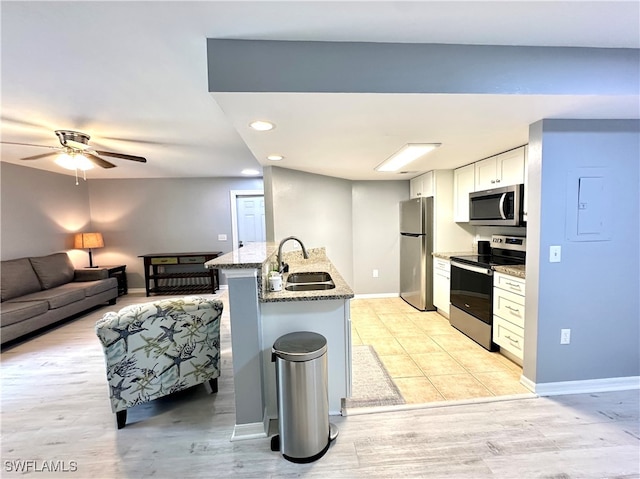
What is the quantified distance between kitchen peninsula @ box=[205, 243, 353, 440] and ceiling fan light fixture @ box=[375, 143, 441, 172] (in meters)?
1.44

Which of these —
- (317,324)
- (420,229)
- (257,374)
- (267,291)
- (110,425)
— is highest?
(420,229)

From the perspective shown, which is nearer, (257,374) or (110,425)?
(257,374)

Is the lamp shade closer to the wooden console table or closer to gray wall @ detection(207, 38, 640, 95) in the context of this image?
the wooden console table

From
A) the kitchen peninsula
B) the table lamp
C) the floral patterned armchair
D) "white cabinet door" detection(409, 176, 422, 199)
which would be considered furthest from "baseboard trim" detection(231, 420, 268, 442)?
the table lamp

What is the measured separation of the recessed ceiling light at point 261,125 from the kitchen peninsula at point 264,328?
0.89 m

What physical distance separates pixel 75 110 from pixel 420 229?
3.87m

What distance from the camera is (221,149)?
3.42 meters

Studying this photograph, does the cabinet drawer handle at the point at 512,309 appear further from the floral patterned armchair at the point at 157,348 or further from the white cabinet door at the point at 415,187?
the floral patterned armchair at the point at 157,348

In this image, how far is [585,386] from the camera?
6.89 ft

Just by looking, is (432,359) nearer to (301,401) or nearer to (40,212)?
(301,401)

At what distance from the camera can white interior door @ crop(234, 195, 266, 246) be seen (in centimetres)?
550

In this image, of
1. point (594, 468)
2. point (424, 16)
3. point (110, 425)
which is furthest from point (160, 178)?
point (594, 468)

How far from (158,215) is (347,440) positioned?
17.0ft

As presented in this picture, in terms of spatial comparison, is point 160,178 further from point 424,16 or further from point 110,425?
point 424,16
